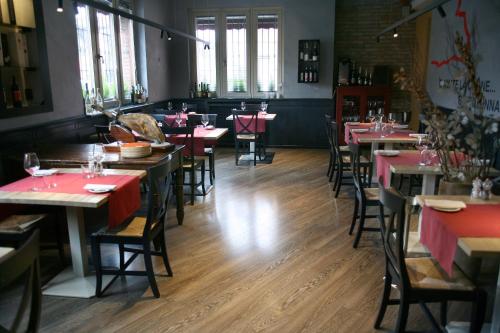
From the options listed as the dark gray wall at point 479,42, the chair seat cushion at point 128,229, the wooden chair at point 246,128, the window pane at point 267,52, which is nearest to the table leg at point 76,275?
the chair seat cushion at point 128,229

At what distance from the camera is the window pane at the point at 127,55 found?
722cm

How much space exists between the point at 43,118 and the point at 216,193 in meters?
2.30

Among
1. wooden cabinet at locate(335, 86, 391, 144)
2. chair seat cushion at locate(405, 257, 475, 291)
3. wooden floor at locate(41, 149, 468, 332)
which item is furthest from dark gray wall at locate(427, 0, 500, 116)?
chair seat cushion at locate(405, 257, 475, 291)

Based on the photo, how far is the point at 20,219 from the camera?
332 cm

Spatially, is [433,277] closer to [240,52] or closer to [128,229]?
[128,229]

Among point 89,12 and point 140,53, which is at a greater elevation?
point 89,12

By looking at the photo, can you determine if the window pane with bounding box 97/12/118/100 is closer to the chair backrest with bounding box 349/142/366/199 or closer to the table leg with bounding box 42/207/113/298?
the table leg with bounding box 42/207/113/298

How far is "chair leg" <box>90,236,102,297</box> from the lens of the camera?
3.03 meters

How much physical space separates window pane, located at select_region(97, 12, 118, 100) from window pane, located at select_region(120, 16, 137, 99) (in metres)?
0.29

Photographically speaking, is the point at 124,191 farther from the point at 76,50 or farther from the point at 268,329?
the point at 76,50

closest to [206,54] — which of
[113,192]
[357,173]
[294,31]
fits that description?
[294,31]

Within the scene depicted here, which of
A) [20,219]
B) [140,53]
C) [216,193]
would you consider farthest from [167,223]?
[140,53]

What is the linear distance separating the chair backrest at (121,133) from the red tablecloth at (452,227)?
285cm

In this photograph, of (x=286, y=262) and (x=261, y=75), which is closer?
(x=286, y=262)
